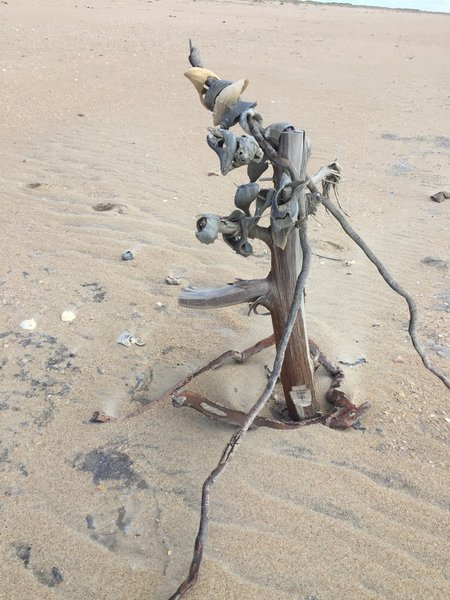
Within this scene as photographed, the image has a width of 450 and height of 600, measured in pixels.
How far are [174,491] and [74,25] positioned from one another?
12593 millimetres

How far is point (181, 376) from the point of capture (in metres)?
2.80

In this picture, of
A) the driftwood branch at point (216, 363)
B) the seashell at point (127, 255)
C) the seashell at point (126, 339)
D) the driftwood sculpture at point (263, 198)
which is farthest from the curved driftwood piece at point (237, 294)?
the seashell at point (127, 255)

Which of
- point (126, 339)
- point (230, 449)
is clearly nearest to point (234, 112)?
point (230, 449)

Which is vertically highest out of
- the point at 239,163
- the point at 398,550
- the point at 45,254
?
the point at 239,163

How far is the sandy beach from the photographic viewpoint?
1.93 meters

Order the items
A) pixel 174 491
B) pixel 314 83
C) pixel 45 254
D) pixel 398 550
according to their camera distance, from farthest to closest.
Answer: pixel 314 83
pixel 45 254
pixel 174 491
pixel 398 550

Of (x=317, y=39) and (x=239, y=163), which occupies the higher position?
(x=239, y=163)

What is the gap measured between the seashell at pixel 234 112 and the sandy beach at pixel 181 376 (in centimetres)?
129

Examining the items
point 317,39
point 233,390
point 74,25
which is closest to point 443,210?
point 233,390

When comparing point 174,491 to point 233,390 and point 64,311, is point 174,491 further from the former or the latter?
point 64,311

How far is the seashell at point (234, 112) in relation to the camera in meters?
1.85

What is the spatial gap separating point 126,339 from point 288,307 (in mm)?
1171

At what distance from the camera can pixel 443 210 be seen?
Result: 5.27m

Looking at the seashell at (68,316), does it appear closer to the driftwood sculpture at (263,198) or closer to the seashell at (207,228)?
the driftwood sculpture at (263,198)
